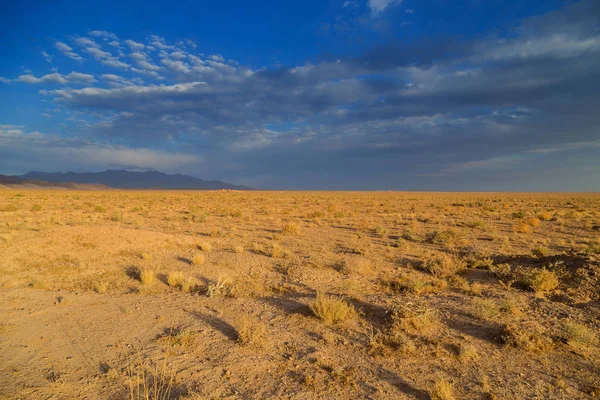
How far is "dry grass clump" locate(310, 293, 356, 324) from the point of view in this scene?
270 inches

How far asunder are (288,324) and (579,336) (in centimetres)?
492

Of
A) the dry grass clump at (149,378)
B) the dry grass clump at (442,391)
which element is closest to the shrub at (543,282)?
the dry grass clump at (442,391)

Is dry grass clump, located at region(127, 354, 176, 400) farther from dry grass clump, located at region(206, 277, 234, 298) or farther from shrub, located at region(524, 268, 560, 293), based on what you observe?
shrub, located at region(524, 268, 560, 293)

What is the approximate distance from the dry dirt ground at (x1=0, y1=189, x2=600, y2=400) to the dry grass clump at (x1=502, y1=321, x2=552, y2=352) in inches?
0.8

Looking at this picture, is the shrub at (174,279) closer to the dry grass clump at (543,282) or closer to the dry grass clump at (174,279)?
the dry grass clump at (174,279)

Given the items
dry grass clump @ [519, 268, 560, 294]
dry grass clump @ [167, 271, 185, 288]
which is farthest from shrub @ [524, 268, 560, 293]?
dry grass clump @ [167, 271, 185, 288]

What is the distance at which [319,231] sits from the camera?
1911 cm

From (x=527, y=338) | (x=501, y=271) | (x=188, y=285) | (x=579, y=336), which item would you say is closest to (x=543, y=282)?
(x=501, y=271)

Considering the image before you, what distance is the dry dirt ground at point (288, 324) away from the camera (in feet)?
16.0

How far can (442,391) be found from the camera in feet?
14.6

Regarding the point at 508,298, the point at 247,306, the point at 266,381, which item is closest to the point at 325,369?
the point at 266,381

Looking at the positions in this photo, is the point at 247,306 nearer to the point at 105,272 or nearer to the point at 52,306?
the point at 52,306

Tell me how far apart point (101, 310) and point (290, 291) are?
165 inches

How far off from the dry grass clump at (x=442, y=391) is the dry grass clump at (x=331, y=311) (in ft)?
8.18
